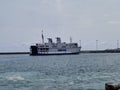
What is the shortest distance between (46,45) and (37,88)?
16307 cm

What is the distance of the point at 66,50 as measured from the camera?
19950cm

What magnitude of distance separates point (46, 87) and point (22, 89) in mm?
2324

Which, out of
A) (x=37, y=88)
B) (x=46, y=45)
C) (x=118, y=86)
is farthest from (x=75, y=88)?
(x=46, y=45)

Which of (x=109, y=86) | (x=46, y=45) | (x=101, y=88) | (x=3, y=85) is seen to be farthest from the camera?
(x=46, y=45)

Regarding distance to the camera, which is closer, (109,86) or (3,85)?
(109,86)

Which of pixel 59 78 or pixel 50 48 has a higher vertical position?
pixel 59 78

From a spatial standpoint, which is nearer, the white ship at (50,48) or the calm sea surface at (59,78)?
the calm sea surface at (59,78)

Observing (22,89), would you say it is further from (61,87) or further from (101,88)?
(101,88)

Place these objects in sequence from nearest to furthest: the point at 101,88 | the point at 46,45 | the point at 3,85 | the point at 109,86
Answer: the point at 109,86
the point at 101,88
the point at 3,85
the point at 46,45

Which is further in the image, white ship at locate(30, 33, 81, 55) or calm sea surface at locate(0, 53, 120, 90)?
white ship at locate(30, 33, 81, 55)

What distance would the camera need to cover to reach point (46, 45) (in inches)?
7682

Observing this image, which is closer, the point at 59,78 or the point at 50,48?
the point at 59,78

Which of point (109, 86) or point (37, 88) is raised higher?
point (109, 86)

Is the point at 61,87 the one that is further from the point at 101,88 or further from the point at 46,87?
the point at 101,88
